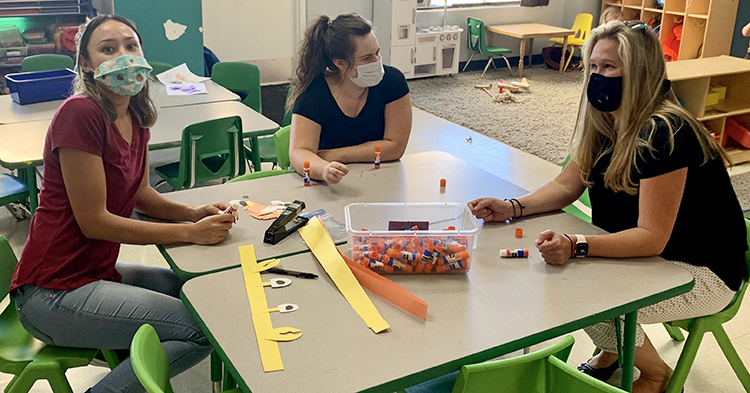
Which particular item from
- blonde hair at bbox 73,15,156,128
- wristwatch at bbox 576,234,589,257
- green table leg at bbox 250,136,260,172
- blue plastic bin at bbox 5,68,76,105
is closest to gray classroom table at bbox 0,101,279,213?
green table leg at bbox 250,136,260,172

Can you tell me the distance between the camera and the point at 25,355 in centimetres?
182

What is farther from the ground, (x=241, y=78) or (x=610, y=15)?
(x=610, y=15)

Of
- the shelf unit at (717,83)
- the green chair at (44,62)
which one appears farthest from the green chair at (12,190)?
the shelf unit at (717,83)

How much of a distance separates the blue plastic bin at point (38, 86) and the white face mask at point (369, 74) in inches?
78.2

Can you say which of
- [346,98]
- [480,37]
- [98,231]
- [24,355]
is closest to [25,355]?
[24,355]

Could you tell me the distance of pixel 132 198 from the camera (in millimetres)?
2049

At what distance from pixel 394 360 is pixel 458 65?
24.1 feet

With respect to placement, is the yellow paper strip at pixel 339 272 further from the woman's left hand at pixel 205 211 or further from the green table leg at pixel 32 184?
the green table leg at pixel 32 184

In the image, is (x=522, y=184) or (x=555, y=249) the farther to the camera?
(x=522, y=184)

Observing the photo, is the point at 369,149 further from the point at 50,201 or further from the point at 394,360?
the point at 394,360

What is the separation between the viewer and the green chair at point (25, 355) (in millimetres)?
1751

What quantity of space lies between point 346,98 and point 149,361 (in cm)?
Answer: 155

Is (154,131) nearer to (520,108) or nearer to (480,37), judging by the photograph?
(520,108)

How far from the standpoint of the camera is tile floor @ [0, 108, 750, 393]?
7.93 ft
